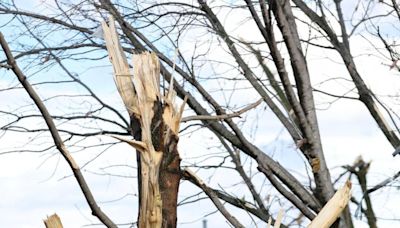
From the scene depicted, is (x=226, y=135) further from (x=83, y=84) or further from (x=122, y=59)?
(x=122, y=59)

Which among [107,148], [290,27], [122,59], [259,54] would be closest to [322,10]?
[259,54]

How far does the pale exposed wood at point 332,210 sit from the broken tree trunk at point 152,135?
2.53 feet

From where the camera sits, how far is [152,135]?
3748 mm

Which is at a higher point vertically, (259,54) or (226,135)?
(259,54)

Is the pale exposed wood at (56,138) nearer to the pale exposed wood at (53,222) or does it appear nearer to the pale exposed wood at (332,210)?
the pale exposed wood at (53,222)

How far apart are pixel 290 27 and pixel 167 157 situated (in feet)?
9.59

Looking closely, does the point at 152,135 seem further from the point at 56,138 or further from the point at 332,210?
the point at 332,210

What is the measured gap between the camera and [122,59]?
13.3ft

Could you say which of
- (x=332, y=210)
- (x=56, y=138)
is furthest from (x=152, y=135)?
(x=332, y=210)

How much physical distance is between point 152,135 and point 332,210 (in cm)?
105

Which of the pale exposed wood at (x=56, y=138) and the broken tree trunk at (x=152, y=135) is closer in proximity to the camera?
the broken tree trunk at (x=152, y=135)

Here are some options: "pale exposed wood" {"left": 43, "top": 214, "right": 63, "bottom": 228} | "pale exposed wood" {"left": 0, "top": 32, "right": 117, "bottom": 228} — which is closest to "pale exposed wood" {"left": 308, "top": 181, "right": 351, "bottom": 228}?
"pale exposed wood" {"left": 0, "top": 32, "right": 117, "bottom": 228}

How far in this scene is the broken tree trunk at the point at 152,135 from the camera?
3641mm

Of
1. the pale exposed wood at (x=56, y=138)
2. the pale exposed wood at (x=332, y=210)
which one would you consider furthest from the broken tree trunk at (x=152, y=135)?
the pale exposed wood at (x=332, y=210)
